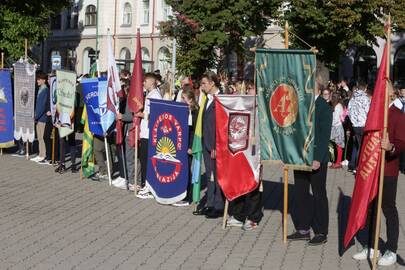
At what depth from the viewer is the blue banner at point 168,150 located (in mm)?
11656

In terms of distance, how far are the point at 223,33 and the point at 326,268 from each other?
103ft

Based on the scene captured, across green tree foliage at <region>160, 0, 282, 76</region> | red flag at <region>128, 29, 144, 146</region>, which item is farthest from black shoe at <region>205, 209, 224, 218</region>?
green tree foliage at <region>160, 0, 282, 76</region>

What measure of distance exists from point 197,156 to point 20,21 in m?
22.0

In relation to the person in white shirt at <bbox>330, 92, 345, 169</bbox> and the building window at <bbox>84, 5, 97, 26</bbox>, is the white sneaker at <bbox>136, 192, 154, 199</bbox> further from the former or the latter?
the building window at <bbox>84, 5, 97, 26</bbox>

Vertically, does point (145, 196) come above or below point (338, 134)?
below

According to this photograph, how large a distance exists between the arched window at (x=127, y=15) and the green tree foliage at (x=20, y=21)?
2628 cm

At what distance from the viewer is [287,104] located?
9188mm

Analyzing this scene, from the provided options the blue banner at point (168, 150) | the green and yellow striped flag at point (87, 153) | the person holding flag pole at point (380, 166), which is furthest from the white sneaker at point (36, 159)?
the person holding flag pole at point (380, 166)

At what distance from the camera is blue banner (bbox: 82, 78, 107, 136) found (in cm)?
1421

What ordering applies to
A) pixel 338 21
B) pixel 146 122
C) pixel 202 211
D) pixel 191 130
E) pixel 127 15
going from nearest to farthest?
pixel 202 211 → pixel 191 130 → pixel 146 122 → pixel 338 21 → pixel 127 15

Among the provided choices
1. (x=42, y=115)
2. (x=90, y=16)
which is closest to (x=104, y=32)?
(x=90, y=16)

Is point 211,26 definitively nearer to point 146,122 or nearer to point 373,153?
point 146,122

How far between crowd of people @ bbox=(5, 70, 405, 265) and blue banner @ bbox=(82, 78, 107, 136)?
29 cm

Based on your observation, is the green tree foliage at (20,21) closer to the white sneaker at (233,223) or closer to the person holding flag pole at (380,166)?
the white sneaker at (233,223)
